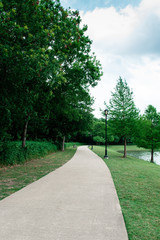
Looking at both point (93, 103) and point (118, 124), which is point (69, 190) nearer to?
point (118, 124)

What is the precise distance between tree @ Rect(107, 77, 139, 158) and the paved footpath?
13.7 metres

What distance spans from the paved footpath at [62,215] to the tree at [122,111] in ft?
45.0

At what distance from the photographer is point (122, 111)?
1930 centimetres

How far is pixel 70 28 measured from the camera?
9.84 metres

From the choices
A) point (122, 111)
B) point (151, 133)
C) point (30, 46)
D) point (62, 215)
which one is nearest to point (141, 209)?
point (62, 215)

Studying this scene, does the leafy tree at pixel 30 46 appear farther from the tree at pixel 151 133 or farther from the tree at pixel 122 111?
the tree at pixel 151 133

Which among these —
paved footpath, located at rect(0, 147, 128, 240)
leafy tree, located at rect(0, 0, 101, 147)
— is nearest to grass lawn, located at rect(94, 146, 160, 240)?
paved footpath, located at rect(0, 147, 128, 240)

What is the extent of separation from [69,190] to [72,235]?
2865 mm

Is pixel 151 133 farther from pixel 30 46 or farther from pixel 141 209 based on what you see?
pixel 141 209

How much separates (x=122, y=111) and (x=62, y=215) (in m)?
16.6

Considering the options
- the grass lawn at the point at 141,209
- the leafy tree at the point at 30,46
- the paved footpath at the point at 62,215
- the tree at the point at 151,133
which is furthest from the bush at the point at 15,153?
the tree at the point at 151,133

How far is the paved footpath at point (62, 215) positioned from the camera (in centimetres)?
304

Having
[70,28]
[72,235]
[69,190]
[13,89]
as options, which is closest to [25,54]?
[13,89]

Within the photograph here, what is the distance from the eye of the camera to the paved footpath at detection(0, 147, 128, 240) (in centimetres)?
304
